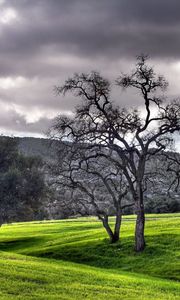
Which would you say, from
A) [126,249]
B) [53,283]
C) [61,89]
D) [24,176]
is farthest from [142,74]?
[53,283]

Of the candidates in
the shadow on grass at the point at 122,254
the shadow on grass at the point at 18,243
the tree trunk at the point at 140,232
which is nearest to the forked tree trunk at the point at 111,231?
the shadow on grass at the point at 122,254

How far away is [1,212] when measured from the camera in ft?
189

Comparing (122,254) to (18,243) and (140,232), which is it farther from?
(18,243)

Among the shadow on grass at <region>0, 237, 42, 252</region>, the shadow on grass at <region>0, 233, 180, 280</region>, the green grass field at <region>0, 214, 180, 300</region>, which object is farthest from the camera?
the shadow on grass at <region>0, 237, 42, 252</region>

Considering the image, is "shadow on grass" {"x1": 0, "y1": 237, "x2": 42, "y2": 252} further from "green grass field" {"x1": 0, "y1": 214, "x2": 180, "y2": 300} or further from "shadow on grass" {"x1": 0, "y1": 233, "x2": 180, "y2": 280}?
"shadow on grass" {"x1": 0, "y1": 233, "x2": 180, "y2": 280}

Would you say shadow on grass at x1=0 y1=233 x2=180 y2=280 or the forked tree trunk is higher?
the forked tree trunk

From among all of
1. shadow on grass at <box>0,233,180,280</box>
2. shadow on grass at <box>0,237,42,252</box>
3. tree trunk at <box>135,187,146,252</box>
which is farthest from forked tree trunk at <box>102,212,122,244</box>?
shadow on grass at <box>0,237,42,252</box>

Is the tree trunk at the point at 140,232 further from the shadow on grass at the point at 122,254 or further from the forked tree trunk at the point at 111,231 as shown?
the forked tree trunk at the point at 111,231

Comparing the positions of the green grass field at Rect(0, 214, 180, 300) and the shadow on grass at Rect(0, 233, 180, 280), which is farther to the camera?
the shadow on grass at Rect(0, 233, 180, 280)

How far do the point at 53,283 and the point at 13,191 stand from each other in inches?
1294

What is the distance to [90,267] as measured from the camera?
1540 inches

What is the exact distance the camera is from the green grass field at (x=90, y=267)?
82.9 ft

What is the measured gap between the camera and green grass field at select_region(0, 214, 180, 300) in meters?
25.3

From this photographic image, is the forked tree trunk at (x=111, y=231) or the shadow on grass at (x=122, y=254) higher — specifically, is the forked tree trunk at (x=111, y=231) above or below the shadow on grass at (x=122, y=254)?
above
